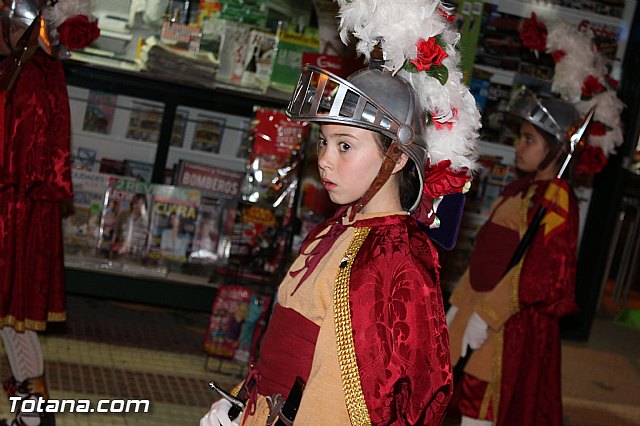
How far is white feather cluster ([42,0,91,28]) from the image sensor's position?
12.8 feet

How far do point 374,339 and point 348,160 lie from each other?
458mm

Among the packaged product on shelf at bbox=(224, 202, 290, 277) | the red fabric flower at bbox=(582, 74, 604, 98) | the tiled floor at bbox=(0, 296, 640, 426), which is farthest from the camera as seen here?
the packaged product on shelf at bbox=(224, 202, 290, 277)

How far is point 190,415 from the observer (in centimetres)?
465

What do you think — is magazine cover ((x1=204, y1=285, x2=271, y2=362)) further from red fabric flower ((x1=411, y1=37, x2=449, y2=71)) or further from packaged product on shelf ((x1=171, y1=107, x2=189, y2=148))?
red fabric flower ((x1=411, y1=37, x2=449, y2=71))

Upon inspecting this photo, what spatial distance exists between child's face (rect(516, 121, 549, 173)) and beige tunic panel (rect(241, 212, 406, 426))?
7.64 ft

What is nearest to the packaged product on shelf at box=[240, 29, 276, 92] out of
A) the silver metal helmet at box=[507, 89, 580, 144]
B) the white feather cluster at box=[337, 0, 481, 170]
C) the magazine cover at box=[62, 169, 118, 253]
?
the magazine cover at box=[62, 169, 118, 253]

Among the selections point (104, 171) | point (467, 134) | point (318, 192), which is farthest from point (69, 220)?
point (467, 134)

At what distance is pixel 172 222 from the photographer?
19.7ft

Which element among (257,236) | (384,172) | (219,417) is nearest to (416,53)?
(384,172)

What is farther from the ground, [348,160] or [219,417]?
[348,160]

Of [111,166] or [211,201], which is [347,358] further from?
[111,166]

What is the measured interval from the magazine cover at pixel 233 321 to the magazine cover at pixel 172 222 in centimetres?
71

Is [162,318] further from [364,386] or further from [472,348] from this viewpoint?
[364,386]

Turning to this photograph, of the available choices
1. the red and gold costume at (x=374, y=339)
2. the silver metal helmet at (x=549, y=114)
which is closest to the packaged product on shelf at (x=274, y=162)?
the silver metal helmet at (x=549, y=114)
